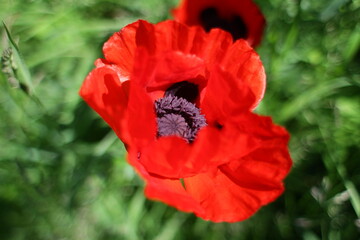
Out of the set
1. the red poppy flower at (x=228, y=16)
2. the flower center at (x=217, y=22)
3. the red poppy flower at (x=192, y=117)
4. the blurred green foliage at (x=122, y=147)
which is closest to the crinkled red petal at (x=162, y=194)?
the red poppy flower at (x=192, y=117)

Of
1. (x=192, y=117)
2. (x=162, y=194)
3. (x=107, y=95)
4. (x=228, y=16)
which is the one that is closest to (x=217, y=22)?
(x=228, y=16)

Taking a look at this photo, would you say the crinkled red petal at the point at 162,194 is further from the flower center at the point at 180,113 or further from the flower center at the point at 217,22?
the flower center at the point at 217,22

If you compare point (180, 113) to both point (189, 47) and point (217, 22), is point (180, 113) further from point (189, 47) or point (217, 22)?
point (217, 22)

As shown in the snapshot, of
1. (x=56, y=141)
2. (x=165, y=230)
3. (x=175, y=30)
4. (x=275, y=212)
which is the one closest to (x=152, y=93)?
(x=175, y=30)

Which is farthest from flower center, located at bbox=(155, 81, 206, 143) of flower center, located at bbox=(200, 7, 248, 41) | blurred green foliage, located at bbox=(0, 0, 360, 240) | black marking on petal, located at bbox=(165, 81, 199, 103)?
flower center, located at bbox=(200, 7, 248, 41)

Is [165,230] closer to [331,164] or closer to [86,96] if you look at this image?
[331,164]

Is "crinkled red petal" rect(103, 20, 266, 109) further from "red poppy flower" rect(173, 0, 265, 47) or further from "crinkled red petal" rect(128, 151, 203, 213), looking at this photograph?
"red poppy flower" rect(173, 0, 265, 47)
